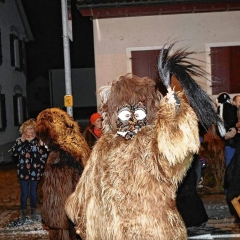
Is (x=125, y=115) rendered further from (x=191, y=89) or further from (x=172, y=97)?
(x=191, y=89)

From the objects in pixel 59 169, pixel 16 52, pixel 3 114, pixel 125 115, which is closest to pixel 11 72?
pixel 16 52

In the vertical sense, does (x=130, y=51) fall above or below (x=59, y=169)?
above

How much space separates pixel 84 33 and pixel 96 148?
28.5 metres

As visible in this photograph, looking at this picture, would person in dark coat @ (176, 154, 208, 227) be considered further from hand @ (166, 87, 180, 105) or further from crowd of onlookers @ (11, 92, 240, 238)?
hand @ (166, 87, 180, 105)

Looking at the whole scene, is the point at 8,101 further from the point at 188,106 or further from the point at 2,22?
the point at 188,106

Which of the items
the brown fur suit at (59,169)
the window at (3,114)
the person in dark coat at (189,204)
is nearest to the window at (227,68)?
the person in dark coat at (189,204)

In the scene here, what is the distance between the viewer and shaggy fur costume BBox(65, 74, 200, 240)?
3.77 m

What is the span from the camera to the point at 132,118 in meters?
4.06

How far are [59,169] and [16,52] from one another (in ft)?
62.8

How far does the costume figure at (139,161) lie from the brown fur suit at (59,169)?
5.04 ft

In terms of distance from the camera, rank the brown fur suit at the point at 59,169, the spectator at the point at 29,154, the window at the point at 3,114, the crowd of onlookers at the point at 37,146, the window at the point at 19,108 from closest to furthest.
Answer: the brown fur suit at the point at 59,169 → the crowd of onlookers at the point at 37,146 → the spectator at the point at 29,154 → the window at the point at 3,114 → the window at the point at 19,108

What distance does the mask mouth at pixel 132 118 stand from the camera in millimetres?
4059

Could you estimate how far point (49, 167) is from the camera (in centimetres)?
586

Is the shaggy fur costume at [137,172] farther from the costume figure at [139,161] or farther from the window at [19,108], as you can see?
the window at [19,108]
